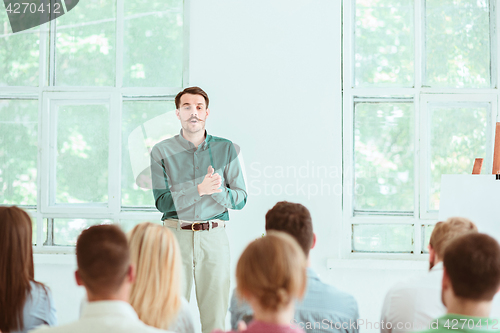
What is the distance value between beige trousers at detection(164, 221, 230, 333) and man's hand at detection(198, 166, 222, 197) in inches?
10.3

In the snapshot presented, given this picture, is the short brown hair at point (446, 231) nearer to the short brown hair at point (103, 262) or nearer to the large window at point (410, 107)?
the short brown hair at point (103, 262)

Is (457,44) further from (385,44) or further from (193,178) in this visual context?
(193,178)

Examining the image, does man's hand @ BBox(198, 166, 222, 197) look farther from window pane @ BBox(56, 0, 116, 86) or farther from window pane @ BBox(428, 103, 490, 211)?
window pane @ BBox(428, 103, 490, 211)

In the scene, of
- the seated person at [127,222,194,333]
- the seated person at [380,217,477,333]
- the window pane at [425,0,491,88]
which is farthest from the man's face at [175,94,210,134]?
the window pane at [425,0,491,88]

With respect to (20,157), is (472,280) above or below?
below

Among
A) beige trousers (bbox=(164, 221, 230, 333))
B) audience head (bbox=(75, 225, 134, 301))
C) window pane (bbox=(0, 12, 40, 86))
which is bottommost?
beige trousers (bbox=(164, 221, 230, 333))

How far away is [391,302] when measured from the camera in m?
1.57

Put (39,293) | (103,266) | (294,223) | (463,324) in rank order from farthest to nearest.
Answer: (294,223)
(39,293)
(103,266)
(463,324)

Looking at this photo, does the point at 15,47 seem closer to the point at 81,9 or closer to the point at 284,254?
the point at 81,9

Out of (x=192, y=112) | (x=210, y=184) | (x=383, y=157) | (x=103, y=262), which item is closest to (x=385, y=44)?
(x=383, y=157)

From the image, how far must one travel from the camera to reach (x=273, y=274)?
1079 millimetres

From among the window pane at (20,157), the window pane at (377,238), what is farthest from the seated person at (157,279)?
the window pane at (20,157)

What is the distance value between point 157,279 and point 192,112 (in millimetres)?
1483

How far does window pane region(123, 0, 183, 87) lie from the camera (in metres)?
3.24
